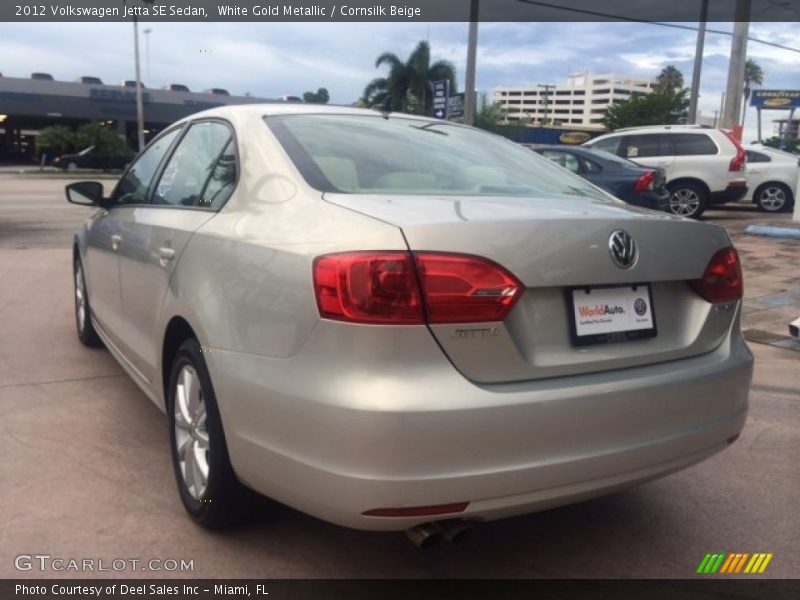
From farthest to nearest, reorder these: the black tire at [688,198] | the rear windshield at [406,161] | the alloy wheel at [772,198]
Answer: the alloy wheel at [772,198], the black tire at [688,198], the rear windshield at [406,161]

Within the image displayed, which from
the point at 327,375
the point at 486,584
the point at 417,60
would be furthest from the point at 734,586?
the point at 417,60

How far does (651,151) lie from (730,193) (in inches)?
61.3

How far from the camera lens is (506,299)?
217cm

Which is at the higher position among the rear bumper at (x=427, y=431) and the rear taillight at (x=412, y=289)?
the rear taillight at (x=412, y=289)

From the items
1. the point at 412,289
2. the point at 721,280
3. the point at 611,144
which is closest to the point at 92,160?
the point at 611,144

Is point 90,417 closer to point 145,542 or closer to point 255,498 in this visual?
point 145,542

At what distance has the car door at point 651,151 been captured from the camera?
1359 centimetres

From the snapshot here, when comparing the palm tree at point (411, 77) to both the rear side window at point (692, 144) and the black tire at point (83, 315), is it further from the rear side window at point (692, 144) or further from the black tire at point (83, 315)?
the black tire at point (83, 315)

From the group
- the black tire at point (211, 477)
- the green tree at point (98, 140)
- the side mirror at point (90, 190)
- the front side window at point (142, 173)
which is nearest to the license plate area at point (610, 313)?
the black tire at point (211, 477)

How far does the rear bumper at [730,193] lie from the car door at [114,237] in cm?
1152

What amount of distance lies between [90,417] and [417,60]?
49.4 metres

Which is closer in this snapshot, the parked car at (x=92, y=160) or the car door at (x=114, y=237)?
the car door at (x=114, y=237)

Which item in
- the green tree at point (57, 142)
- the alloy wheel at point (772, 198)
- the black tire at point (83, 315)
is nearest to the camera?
the black tire at point (83, 315)

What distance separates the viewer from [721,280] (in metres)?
2.69
